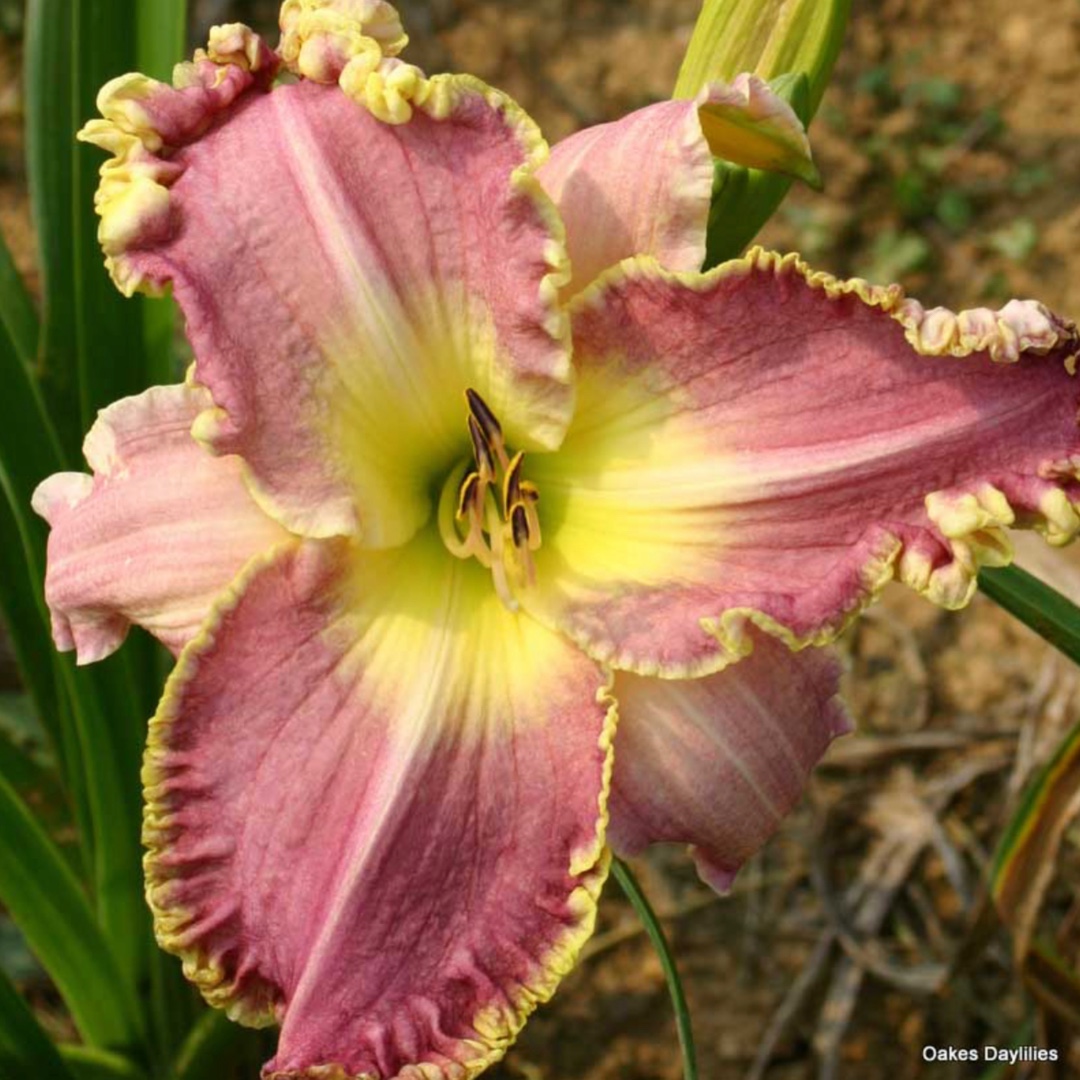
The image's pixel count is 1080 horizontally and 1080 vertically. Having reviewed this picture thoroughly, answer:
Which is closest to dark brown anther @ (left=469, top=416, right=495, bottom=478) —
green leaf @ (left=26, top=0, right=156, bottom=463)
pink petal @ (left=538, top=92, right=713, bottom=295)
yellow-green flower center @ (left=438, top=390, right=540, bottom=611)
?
yellow-green flower center @ (left=438, top=390, right=540, bottom=611)

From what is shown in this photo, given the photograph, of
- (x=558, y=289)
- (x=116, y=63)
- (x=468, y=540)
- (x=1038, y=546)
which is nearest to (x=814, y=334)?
(x=558, y=289)

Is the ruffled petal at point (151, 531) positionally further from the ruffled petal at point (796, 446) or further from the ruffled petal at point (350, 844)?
the ruffled petal at point (796, 446)

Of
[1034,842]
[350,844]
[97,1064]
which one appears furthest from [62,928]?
[1034,842]

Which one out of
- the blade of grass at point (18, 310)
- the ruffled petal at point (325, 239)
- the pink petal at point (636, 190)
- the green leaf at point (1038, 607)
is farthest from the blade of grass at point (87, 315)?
the green leaf at point (1038, 607)

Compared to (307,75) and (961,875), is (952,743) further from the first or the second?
(307,75)

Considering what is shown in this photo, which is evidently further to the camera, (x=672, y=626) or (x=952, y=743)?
(x=952, y=743)

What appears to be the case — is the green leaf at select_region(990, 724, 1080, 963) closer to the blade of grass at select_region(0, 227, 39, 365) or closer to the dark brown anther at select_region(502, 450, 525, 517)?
the dark brown anther at select_region(502, 450, 525, 517)

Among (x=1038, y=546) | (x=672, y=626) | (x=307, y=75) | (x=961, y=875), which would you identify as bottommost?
(x=961, y=875)
